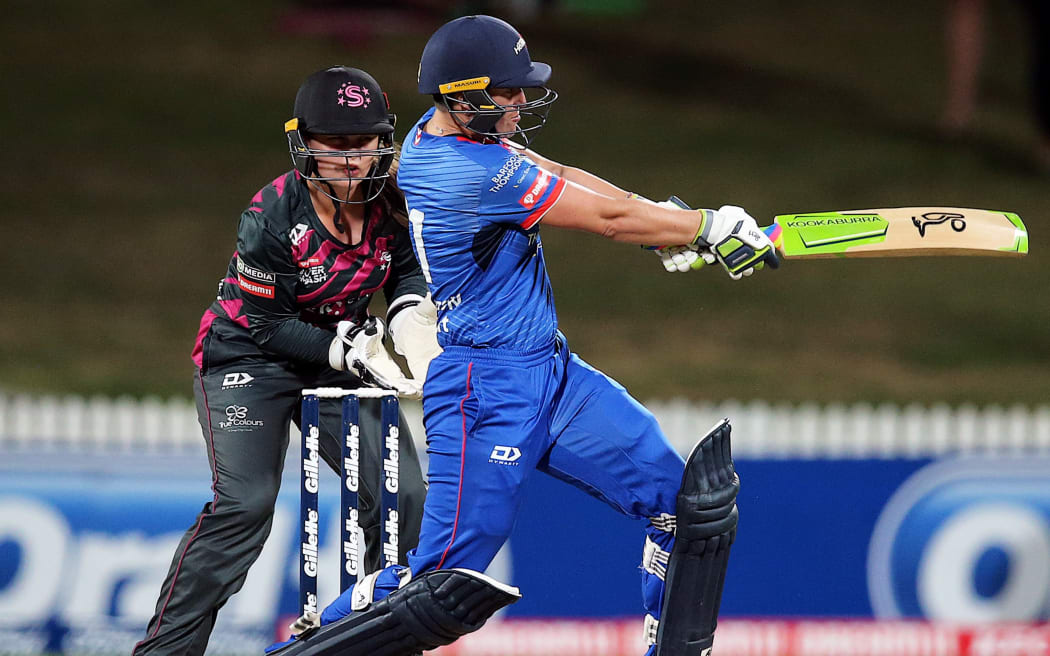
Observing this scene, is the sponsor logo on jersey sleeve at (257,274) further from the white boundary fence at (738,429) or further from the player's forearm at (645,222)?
the white boundary fence at (738,429)

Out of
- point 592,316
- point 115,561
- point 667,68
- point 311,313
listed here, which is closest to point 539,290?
point 311,313

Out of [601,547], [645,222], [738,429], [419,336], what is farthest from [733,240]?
[738,429]

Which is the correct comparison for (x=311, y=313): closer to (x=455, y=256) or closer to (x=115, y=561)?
(x=455, y=256)

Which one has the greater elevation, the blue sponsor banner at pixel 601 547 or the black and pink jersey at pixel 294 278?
the black and pink jersey at pixel 294 278

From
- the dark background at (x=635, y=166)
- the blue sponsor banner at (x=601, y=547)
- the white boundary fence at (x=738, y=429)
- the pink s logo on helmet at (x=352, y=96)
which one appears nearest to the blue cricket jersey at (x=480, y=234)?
the pink s logo on helmet at (x=352, y=96)

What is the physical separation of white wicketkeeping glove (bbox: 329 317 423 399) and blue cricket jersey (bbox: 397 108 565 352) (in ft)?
0.91

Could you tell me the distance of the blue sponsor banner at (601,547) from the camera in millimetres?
6012

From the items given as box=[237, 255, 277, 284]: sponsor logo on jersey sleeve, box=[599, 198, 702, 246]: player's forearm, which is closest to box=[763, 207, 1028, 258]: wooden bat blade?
Result: box=[599, 198, 702, 246]: player's forearm

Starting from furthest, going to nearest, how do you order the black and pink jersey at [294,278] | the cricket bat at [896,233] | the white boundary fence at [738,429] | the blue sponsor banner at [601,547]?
the white boundary fence at [738,429] < the blue sponsor banner at [601,547] < the black and pink jersey at [294,278] < the cricket bat at [896,233]

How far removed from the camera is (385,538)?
411cm

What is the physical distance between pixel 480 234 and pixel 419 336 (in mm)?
474

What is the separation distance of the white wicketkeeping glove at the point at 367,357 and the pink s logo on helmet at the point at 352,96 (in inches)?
25.2

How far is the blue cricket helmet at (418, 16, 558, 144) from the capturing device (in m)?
3.74

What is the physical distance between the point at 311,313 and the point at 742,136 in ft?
33.8
